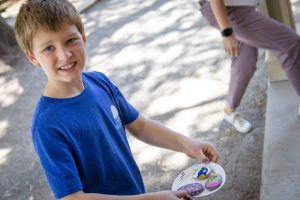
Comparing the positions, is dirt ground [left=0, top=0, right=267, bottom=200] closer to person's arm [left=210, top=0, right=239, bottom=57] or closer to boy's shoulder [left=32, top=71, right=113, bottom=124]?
person's arm [left=210, top=0, right=239, bottom=57]

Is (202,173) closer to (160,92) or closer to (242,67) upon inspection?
(242,67)

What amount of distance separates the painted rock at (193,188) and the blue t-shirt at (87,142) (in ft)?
0.63

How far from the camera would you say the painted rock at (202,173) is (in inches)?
79.4

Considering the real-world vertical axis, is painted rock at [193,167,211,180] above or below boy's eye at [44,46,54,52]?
below

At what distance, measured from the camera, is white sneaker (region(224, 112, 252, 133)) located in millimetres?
3646

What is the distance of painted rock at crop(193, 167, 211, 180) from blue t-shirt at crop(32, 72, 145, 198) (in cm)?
25

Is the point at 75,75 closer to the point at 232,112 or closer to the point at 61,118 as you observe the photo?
the point at 61,118

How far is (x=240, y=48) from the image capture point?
3338 millimetres

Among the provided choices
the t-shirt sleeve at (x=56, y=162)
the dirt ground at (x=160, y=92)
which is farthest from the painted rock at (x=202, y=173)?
the dirt ground at (x=160, y=92)

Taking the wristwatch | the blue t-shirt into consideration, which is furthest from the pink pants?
the blue t-shirt

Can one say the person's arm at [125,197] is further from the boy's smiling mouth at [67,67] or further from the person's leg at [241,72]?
the person's leg at [241,72]

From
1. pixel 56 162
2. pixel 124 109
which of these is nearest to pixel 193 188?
pixel 124 109

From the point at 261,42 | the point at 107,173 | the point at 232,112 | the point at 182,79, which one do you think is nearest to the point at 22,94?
the point at 182,79

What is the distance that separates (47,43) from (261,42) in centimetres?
185
